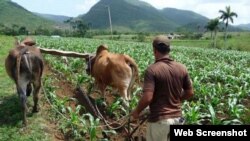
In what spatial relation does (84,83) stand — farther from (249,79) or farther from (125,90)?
(249,79)

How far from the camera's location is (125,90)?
9766mm

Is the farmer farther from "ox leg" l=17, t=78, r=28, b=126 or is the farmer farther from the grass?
"ox leg" l=17, t=78, r=28, b=126

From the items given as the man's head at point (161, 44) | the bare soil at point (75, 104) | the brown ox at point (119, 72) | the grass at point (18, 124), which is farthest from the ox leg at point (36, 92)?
the man's head at point (161, 44)

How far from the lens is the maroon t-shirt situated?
217 inches

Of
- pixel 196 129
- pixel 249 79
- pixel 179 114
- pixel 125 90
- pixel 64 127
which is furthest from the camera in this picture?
pixel 249 79

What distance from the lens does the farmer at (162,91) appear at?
552 cm

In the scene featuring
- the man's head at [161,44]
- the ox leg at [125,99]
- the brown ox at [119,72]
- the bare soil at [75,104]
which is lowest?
the bare soil at [75,104]

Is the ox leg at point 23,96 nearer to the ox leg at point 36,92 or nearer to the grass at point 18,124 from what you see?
the grass at point 18,124

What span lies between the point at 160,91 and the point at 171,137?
25.8 inches

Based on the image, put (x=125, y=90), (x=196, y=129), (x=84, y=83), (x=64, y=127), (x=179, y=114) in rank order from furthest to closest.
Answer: (x=84, y=83) → (x=125, y=90) → (x=64, y=127) → (x=179, y=114) → (x=196, y=129)

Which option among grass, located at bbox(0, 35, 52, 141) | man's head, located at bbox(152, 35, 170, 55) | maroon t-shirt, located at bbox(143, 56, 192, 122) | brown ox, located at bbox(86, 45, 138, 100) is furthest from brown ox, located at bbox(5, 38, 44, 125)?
man's head, located at bbox(152, 35, 170, 55)

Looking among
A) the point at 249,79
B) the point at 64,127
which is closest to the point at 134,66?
the point at 64,127

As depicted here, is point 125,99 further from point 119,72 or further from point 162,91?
point 162,91

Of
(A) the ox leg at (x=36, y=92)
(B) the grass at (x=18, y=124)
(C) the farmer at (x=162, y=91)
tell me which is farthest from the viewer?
(A) the ox leg at (x=36, y=92)
